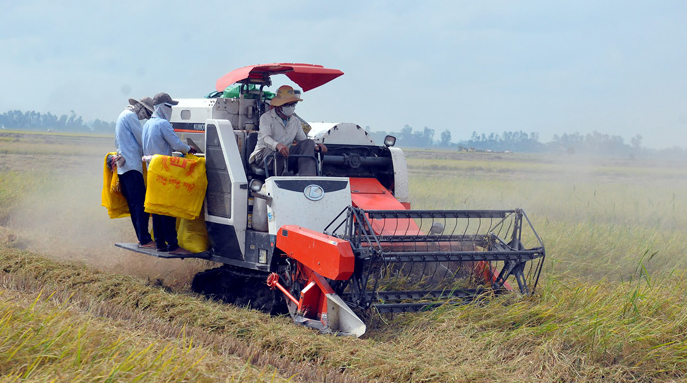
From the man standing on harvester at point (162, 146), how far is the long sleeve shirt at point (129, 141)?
0.49ft

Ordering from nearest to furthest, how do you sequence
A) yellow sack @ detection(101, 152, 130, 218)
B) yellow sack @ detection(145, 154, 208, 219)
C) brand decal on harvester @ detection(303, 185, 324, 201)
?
brand decal on harvester @ detection(303, 185, 324, 201)
yellow sack @ detection(145, 154, 208, 219)
yellow sack @ detection(101, 152, 130, 218)

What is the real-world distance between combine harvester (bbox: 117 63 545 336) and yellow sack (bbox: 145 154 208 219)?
152 millimetres

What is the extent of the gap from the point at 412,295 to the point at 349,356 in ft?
3.77

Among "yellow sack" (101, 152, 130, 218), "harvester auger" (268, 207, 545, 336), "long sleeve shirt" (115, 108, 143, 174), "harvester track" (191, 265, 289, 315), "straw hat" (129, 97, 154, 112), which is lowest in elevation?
"harvester track" (191, 265, 289, 315)

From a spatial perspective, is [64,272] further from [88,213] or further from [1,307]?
[88,213]

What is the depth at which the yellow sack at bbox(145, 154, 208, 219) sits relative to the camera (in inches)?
246

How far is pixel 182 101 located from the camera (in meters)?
8.27

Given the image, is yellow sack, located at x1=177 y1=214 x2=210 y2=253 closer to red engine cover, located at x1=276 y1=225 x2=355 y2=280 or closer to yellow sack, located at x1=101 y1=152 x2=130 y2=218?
yellow sack, located at x1=101 y1=152 x2=130 y2=218

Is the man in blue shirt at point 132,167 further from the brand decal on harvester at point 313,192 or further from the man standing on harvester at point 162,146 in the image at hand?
the brand decal on harvester at point 313,192

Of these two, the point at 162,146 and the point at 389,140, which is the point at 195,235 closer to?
the point at 162,146

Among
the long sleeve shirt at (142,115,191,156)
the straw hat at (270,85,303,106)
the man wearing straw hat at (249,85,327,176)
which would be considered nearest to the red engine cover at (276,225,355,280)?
the man wearing straw hat at (249,85,327,176)

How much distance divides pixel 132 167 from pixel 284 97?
168 cm

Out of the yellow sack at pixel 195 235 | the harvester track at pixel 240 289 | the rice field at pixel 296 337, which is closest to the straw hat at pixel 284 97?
the yellow sack at pixel 195 235

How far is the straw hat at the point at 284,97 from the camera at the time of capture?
22.1 feet
